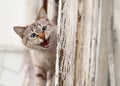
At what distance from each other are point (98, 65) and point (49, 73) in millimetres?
255

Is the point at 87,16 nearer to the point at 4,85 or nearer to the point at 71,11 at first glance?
the point at 71,11

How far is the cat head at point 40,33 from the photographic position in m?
0.86

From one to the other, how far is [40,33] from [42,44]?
38 mm

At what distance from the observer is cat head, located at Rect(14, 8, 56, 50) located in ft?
2.82

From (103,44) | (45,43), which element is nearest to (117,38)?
(103,44)

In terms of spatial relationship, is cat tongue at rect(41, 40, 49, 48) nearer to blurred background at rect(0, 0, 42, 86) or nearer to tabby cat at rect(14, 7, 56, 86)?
tabby cat at rect(14, 7, 56, 86)

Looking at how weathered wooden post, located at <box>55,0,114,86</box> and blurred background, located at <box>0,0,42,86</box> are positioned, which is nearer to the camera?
weathered wooden post, located at <box>55,0,114,86</box>

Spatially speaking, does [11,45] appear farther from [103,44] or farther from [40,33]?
[103,44]

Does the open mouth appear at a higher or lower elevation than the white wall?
lower

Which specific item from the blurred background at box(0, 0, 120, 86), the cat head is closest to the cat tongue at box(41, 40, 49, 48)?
the cat head

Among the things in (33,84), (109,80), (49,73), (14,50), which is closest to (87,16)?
(109,80)

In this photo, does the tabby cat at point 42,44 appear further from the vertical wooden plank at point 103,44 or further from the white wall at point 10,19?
the white wall at point 10,19

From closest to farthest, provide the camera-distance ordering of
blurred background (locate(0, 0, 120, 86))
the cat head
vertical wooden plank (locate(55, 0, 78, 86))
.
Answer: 1. vertical wooden plank (locate(55, 0, 78, 86))
2. the cat head
3. blurred background (locate(0, 0, 120, 86))

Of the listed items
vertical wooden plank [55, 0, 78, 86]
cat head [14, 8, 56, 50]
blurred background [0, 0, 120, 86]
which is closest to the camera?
vertical wooden plank [55, 0, 78, 86]
